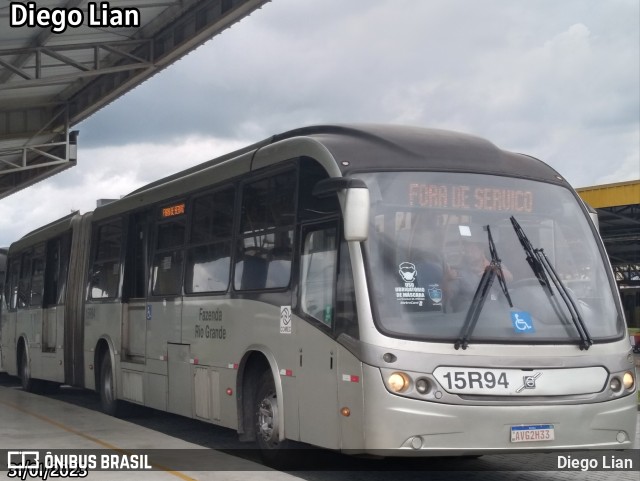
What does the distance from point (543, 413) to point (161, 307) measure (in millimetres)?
6170

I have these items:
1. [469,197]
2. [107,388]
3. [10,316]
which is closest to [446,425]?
[469,197]

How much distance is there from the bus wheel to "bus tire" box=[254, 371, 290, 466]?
5337mm

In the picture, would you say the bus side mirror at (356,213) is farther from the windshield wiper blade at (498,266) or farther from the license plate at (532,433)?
the license plate at (532,433)

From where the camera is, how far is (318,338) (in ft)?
29.7

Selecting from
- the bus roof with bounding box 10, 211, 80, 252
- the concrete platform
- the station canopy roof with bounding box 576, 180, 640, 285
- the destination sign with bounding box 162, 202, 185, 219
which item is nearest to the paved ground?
the concrete platform

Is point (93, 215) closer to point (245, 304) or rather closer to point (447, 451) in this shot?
point (245, 304)

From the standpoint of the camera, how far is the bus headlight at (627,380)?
8.77 metres

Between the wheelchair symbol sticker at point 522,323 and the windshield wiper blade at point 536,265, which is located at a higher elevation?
the windshield wiper blade at point 536,265

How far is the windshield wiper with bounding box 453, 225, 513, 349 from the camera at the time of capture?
27.2 feet

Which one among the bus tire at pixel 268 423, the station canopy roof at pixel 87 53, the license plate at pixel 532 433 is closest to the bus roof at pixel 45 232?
the station canopy roof at pixel 87 53

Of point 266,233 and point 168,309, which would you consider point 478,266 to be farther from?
point 168,309

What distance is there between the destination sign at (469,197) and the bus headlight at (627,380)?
1619 mm

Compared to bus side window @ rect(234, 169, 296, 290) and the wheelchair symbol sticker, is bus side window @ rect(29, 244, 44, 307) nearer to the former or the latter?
bus side window @ rect(234, 169, 296, 290)

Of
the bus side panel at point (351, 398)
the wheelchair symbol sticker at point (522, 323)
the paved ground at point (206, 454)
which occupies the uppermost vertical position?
the wheelchair symbol sticker at point (522, 323)
